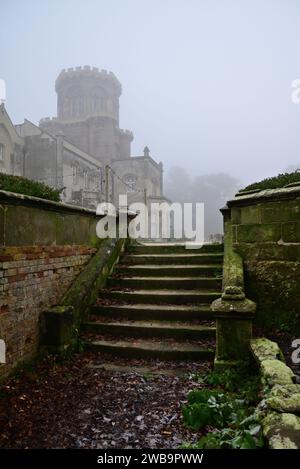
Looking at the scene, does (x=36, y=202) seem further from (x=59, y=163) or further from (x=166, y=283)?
(x=59, y=163)

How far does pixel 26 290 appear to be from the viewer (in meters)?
4.03

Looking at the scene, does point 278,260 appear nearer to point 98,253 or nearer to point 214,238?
point 98,253

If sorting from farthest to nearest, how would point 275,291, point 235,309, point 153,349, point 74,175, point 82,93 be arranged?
point 82,93 → point 74,175 → point 275,291 → point 153,349 → point 235,309

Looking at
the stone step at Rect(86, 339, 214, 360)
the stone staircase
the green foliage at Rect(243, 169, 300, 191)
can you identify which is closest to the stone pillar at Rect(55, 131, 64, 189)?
the stone staircase

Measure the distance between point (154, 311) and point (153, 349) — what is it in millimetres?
850

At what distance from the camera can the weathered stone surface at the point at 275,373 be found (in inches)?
107

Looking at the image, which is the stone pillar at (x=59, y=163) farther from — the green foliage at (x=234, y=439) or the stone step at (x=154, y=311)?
the green foliage at (x=234, y=439)

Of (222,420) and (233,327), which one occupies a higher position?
(233,327)

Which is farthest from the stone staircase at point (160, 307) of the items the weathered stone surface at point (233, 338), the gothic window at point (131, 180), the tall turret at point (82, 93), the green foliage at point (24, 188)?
the tall turret at point (82, 93)

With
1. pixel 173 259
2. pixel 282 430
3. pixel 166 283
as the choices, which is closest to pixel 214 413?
pixel 282 430

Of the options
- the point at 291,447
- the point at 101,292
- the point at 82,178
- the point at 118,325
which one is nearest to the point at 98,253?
the point at 101,292

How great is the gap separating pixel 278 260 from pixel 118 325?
9.00ft

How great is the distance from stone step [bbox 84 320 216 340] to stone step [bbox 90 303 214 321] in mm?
132

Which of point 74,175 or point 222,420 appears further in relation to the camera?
point 74,175
